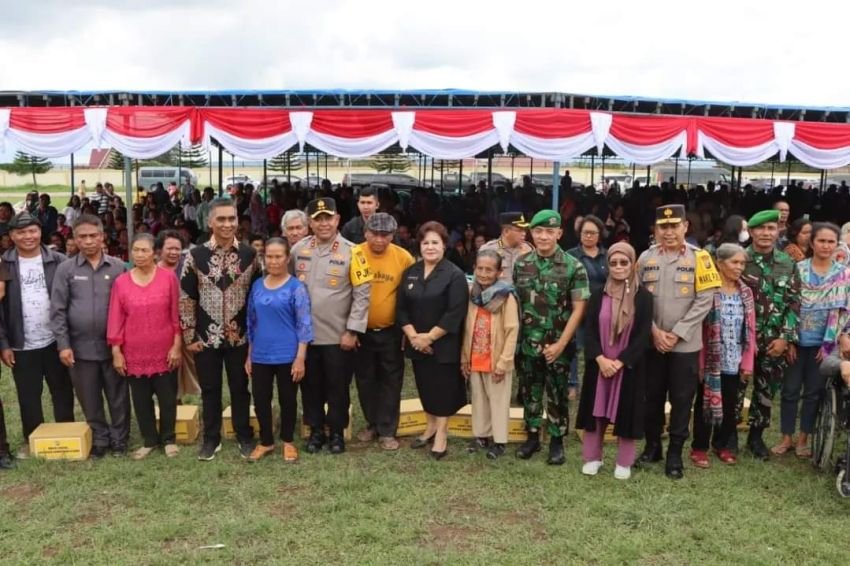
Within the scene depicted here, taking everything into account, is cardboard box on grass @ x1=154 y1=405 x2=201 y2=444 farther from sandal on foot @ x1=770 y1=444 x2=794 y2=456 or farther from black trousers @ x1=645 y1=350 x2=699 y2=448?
sandal on foot @ x1=770 y1=444 x2=794 y2=456

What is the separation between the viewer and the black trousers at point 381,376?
429cm

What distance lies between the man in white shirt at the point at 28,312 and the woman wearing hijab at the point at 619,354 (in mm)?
3233

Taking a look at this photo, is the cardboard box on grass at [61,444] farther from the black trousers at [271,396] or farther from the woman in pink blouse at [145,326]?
the black trousers at [271,396]

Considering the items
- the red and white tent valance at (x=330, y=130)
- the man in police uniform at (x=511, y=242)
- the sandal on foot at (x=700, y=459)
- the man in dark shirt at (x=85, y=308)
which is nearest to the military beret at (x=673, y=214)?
the man in police uniform at (x=511, y=242)

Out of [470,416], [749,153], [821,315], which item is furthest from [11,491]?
[749,153]

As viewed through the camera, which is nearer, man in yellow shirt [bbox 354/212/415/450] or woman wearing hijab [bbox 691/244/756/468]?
woman wearing hijab [bbox 691/244/756/468]

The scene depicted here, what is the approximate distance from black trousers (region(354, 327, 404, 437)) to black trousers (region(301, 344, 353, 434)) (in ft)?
0.40

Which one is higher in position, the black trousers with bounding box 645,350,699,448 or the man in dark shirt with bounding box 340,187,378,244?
the man in dark shirt with bounding box 340,187,378,244

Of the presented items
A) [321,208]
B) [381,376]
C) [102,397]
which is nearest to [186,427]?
[102,397]

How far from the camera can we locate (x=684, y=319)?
12.3 feet

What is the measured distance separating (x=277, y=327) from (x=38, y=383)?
5.39 ft

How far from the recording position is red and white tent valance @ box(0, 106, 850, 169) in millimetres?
7121

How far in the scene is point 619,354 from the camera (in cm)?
373

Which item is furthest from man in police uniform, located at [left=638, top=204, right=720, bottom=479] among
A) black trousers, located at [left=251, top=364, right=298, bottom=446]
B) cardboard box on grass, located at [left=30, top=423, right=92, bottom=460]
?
cardboard box on grass, located at [left=30, top=423, right=92, bottom=460]
